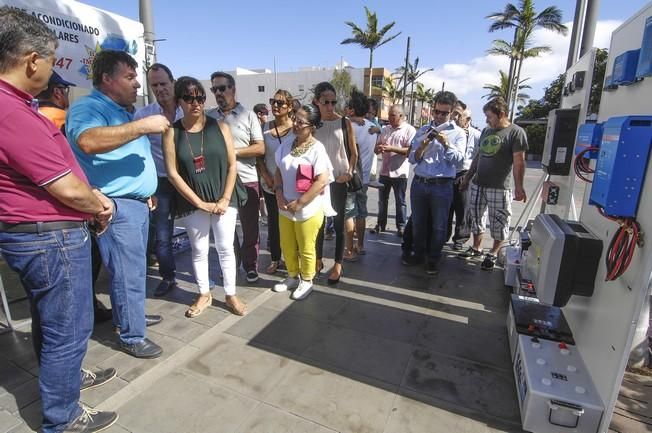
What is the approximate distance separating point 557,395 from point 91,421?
2453 millimetres

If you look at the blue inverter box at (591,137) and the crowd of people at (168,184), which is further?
the blue inverter box at (591,137)

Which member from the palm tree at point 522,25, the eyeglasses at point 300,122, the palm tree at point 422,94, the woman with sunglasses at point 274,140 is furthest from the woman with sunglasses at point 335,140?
the palm tree at point 422,94

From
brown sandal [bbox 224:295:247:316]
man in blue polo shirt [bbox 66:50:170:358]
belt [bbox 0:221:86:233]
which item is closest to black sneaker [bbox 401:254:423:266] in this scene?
brown sandal [bbox 224:295:247:316]

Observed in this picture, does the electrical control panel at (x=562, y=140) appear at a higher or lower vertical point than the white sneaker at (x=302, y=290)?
higher

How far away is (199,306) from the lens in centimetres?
311

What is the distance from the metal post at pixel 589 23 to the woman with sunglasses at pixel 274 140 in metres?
3.53

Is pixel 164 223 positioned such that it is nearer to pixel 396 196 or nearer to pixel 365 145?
pixel 365 145

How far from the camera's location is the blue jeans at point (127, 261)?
227 cm

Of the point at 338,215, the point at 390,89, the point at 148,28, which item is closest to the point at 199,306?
the point at 338,215

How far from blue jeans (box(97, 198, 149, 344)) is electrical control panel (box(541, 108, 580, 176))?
10.7 ft

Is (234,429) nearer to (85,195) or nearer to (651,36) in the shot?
(85,195)

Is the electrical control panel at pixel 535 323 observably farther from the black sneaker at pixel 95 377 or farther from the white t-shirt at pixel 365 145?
the black sneaker at pixel 95 377

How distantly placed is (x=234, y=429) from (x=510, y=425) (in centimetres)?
151

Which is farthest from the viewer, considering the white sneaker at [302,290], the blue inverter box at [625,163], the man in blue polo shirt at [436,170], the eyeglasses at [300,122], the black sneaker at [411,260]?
the black sneaker at [411,260]
